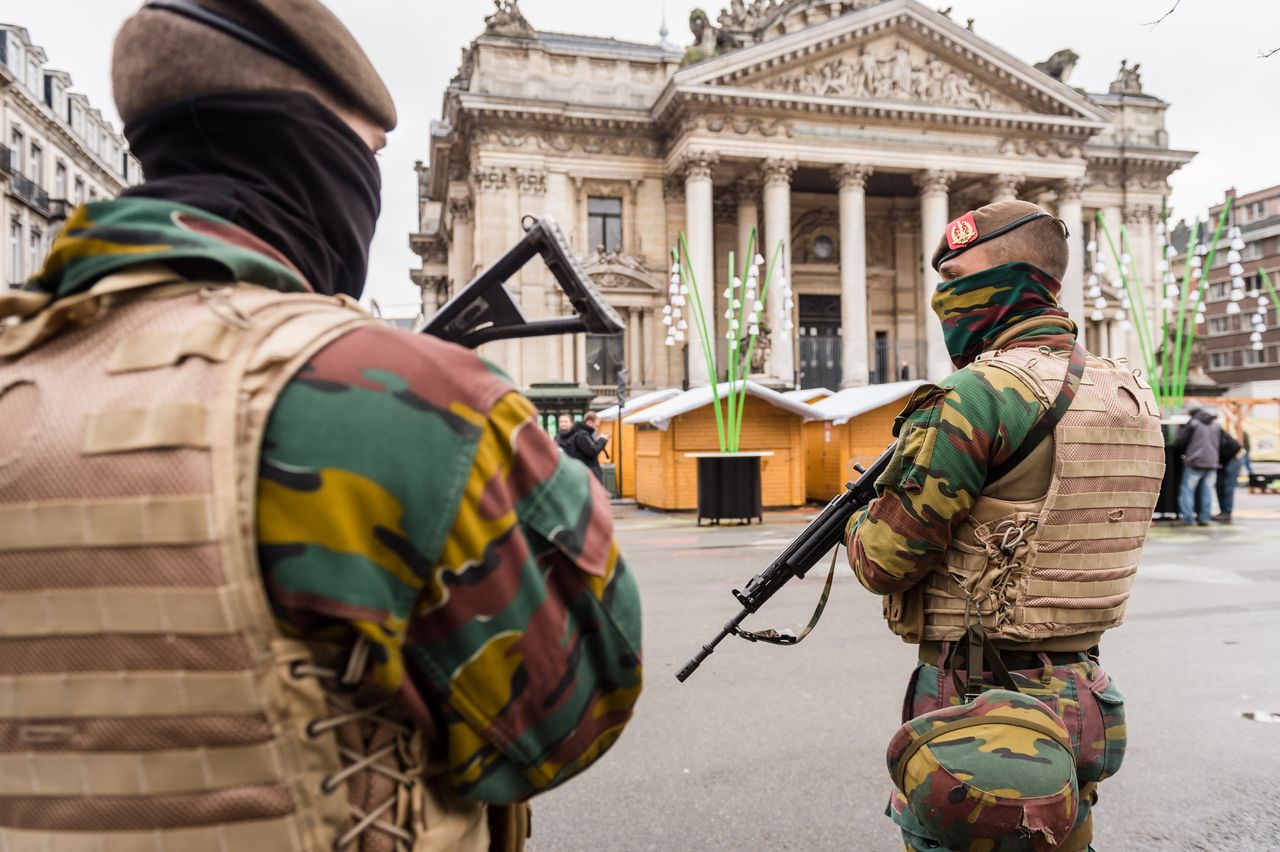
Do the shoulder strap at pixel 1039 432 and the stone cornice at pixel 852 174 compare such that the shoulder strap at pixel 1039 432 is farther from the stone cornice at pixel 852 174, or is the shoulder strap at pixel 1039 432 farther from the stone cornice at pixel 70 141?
the stone cornice at pixel 70 141

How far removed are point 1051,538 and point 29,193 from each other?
44.3m

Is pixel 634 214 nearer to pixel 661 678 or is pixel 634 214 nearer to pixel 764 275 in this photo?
pixel 764 275

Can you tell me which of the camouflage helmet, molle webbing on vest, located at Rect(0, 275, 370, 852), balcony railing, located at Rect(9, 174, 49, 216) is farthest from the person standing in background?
balcony railing, located at Rect(9, 174, 49, 216)

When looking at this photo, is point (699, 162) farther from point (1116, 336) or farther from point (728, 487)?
point (1116, 336)

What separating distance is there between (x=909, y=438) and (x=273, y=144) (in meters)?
1.63

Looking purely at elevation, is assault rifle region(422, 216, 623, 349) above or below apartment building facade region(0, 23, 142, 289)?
below

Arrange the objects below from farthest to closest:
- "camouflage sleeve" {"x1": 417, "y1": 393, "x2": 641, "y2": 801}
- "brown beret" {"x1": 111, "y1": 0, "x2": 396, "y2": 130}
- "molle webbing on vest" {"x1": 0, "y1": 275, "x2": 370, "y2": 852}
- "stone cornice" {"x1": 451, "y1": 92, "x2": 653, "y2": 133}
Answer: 1. "stone cornice" {"x1": 451, "y1": 92, "x2": 653, "y2": 133}
2. "brown beret" {"x1": 111, "y1": 0, "x2": 396, "y2": 130}
3. "camouflage sleeve" {"x1": 417, "y1": 393, "x2": 641, "y2": 801}
4. "molle webbing on vest" {"x1": 0, "y1": 275, "x2": 370, "y2": 852}

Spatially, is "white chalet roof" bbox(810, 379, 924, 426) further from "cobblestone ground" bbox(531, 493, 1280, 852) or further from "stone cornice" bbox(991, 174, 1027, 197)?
"stone cornice" bbox(991, 174, 1027, 197)

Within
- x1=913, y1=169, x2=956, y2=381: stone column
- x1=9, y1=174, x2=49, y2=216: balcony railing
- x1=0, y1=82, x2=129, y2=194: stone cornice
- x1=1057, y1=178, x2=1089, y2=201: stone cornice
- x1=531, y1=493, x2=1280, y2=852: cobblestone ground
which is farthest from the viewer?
x1=0, y1=82, x2=129, y2=194: stone cornice

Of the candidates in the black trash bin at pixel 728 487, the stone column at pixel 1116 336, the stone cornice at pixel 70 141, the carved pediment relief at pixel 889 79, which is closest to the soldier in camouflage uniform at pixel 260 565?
the black trash bin at pixel 728 487

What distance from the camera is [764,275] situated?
31812 millimetres

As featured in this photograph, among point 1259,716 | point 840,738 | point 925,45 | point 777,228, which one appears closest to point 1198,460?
point 1259,716

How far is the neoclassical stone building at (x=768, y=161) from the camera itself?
2997cm

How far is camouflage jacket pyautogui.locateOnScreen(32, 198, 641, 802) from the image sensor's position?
99cm
